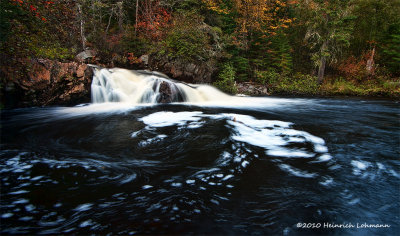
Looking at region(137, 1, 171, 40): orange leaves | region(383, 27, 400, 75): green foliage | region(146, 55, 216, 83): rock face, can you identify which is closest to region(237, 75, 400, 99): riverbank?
region(383, 27, 400, 75): green foliage

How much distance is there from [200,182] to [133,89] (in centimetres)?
857

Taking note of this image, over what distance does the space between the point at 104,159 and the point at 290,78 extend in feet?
55.2

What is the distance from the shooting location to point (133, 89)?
400 inches

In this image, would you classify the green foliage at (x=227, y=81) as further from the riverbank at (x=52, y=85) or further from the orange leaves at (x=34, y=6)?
the orange leaves at (x=34, y=6)

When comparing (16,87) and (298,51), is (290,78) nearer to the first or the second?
(298,51)

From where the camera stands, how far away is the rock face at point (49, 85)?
24.2 ft

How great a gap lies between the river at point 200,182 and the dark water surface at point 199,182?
12 mm

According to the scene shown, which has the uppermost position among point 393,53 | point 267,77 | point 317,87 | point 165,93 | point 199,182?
point 393,53

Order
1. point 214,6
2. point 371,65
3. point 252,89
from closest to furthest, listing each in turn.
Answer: point 214,6 → point 252,89 → point 371,65

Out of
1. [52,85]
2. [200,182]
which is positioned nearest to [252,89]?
[52,85]

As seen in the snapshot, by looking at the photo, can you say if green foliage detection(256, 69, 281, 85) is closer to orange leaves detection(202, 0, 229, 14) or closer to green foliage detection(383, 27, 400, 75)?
orange leaves detection(202, 0, 229, 14)

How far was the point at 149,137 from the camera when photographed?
448 centimetres

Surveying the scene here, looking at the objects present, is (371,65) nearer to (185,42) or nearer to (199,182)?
(185,42)

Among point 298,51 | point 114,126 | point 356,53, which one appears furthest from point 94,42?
point 356,53
